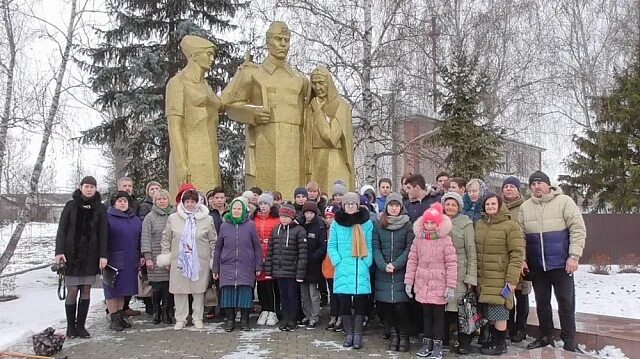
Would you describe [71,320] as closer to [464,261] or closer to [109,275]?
[109,275]

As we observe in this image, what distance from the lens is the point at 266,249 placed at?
6949mm

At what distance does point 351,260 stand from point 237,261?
1301 mm

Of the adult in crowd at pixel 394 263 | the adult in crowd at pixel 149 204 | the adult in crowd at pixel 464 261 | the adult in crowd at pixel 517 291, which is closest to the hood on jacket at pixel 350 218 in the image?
the adult in crowd at pixel 394 263

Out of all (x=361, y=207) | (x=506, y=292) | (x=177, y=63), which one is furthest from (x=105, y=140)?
(x=506, y=292)

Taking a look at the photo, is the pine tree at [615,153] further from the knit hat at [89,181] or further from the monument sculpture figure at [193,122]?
the knit hat at [89,181]

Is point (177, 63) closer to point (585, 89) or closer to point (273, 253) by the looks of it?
point (273, 253)

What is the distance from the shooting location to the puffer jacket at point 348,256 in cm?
602

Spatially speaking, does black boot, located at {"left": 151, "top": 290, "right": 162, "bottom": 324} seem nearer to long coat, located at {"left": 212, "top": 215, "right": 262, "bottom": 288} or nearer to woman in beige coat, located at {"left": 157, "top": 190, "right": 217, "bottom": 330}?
woman in beige coat, located at {"left": 157, "top": 190, "right": 217, "bottom": 330}

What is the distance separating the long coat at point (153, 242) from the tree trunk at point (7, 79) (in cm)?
556

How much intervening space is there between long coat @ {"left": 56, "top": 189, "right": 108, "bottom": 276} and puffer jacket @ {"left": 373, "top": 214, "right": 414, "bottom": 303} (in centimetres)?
284

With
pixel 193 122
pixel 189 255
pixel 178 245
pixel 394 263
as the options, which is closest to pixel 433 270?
pixel 394 263

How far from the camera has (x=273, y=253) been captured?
676cm

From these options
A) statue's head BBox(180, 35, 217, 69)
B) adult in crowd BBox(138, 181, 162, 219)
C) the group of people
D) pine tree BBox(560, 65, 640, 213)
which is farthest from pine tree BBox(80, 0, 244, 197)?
pine tree BBox(560, 65, 640, 213)

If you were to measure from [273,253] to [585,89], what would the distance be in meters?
15.6
